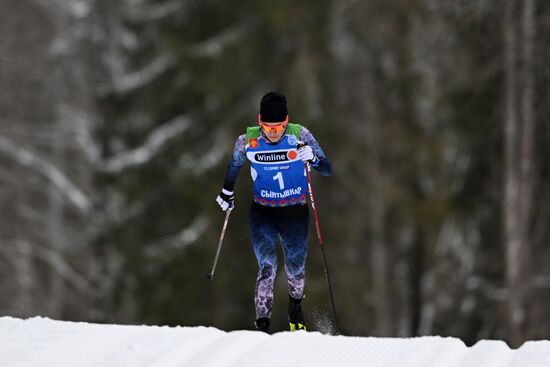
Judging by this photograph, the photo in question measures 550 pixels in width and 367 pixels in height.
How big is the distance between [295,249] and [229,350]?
1773mm

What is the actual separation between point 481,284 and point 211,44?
8157 mm

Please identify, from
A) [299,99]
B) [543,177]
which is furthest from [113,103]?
[543,177]

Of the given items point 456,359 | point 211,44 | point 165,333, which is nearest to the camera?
point 456,359

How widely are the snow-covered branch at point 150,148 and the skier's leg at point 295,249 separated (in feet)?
49.2

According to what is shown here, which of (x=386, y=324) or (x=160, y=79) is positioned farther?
(x=160, y=79)

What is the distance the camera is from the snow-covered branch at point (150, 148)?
23.2 m

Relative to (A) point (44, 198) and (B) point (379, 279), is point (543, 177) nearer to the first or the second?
(B) point (379, 279)

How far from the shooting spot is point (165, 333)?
726cm

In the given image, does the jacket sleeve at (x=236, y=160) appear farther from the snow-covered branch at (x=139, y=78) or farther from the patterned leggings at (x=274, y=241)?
the snow-covered branch at (x=139, y=78)

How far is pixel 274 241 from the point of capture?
27.3 feet

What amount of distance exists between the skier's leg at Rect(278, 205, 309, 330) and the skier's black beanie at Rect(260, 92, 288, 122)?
88 centimetres

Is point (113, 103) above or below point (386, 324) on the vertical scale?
above

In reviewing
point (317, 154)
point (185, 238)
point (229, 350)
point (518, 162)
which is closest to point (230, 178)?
point (317, 154)

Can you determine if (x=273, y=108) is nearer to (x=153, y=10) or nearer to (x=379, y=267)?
(x=379, y=267)
